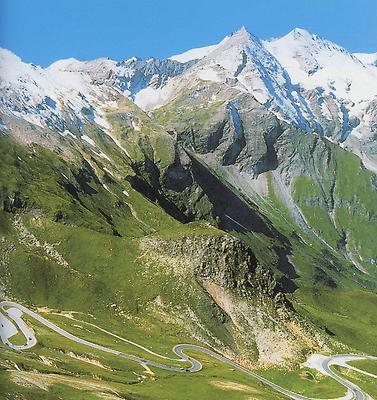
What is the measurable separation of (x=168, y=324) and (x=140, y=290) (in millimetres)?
16398

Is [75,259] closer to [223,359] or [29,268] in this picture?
[29,268]

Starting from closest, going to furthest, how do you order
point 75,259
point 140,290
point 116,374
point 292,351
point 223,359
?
point 116,374
point 223,359
point 292,351
point 140,290
point 75,259

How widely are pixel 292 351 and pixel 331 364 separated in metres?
11.5

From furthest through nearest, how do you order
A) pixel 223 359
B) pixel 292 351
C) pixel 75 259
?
pixel 75 259 < pixel 292 351 < pixel 223 359

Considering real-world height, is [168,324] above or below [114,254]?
below

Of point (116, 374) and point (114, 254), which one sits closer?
point (116, 374)

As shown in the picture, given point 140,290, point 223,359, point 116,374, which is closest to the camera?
point 116,374

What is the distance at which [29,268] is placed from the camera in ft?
597

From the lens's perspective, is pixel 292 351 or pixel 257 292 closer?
pixel 292 351

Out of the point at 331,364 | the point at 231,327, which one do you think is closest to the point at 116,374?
the point at 231,327

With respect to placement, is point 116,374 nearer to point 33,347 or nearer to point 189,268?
point 33,347

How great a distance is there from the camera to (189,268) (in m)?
184

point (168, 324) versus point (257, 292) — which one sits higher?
point (257, 292)

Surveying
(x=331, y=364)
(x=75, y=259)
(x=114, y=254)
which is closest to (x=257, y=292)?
(x=331, y=364)
